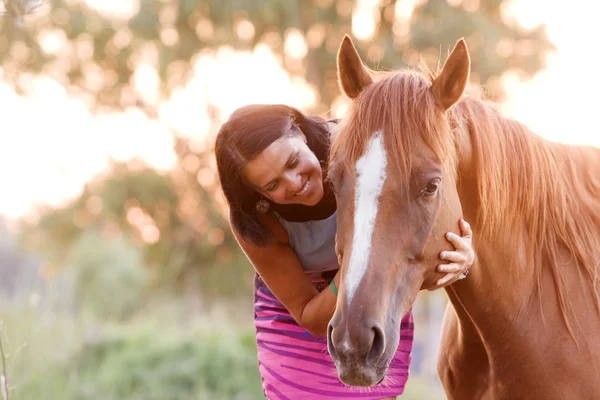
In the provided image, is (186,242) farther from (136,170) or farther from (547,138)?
(547,138)

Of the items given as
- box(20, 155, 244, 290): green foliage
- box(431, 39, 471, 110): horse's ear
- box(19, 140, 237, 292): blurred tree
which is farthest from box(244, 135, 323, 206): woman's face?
box(19, 140, 237, 292): blurred tree

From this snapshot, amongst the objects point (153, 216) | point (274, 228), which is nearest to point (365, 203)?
point (274, 228)

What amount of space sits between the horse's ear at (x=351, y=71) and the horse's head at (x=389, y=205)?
0.12 m

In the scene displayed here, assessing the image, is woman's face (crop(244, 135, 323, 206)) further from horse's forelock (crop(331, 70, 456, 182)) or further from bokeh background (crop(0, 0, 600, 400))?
bokeh background (crop(0, 0, 600, 400))

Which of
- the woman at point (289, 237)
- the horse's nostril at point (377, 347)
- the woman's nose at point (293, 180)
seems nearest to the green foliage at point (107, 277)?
the woman at point (289, 237)

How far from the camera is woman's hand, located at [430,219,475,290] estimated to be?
7.39 feet

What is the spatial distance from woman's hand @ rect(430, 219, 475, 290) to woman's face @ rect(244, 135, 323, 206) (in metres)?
0.71

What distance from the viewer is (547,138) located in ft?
9.51

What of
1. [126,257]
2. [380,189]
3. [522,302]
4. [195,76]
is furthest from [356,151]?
[195,76]

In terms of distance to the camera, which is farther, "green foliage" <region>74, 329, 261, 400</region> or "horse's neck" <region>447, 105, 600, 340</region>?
"green foliage" <region>74, 329, 261, 400</region>

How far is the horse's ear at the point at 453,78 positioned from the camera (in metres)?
2.29

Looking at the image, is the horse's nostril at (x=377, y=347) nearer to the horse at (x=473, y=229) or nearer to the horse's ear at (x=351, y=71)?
the horse at (x=473, y=229)

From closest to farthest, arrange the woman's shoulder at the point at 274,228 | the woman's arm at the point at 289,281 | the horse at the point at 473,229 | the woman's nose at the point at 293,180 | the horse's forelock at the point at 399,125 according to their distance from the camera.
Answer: the horse at the point at 473,229
the horse's forelock at the point at 399,125
the woman's nose at the point at 293,180
the woman's arm at the point at 289,281
the woman's shoulder at the point at 274,228

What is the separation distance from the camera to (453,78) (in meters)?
2.34
